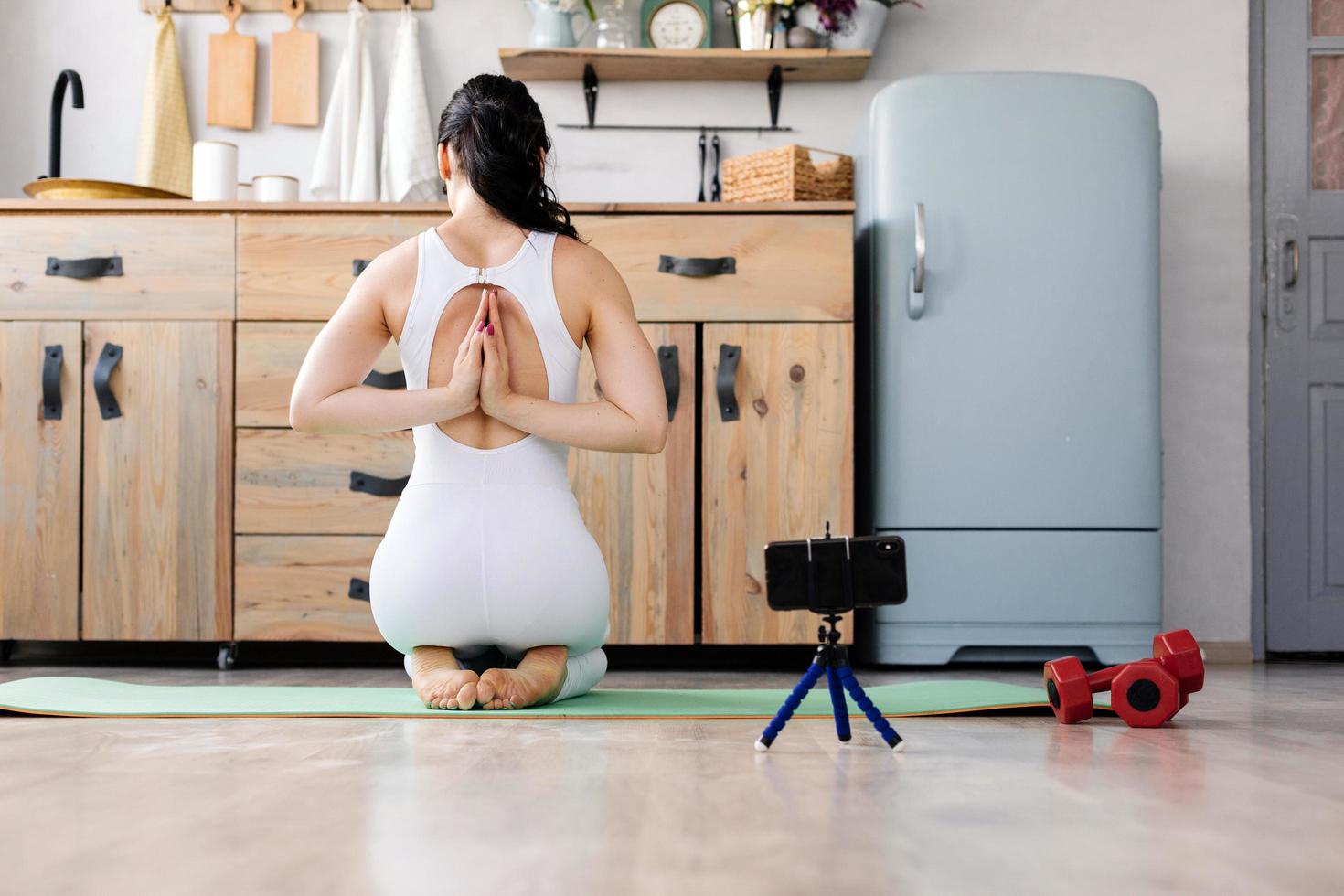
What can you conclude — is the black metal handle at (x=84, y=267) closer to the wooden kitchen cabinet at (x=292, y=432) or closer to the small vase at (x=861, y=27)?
the wooden kitchen cabinet at (x=292, y=432)

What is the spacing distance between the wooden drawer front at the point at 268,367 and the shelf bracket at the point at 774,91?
49.2 inches

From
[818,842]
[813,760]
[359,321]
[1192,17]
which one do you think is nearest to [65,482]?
[359,321]

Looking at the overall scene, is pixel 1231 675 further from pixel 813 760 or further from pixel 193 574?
pixel 193 574

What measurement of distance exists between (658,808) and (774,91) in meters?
2.54

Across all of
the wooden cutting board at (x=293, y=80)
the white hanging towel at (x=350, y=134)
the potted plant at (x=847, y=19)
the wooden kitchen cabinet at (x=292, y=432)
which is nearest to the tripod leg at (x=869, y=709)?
the wooden kitchen cabinet at (x=292, y=432)

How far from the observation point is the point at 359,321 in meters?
1.77

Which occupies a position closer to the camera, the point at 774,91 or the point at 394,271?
the point at 394,271

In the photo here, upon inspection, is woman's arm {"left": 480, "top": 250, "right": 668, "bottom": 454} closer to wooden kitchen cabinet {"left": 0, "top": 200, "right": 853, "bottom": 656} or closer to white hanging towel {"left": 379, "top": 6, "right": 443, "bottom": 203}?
wooden kitchen cabinet {"left": 0, "top": 200, "right": 853, "bottom": 656}

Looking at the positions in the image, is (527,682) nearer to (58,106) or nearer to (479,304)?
(479,304)

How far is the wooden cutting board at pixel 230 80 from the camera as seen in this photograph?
130 inches

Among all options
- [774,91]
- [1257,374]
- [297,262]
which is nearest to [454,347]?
[297,262]

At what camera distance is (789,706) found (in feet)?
4.44

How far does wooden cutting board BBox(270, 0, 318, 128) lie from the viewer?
329cm

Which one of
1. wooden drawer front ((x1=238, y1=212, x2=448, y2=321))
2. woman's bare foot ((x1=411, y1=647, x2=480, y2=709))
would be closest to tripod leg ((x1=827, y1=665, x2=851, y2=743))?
woman's bare foot ((x1=411, y1=647, x2=480, y2=709))
